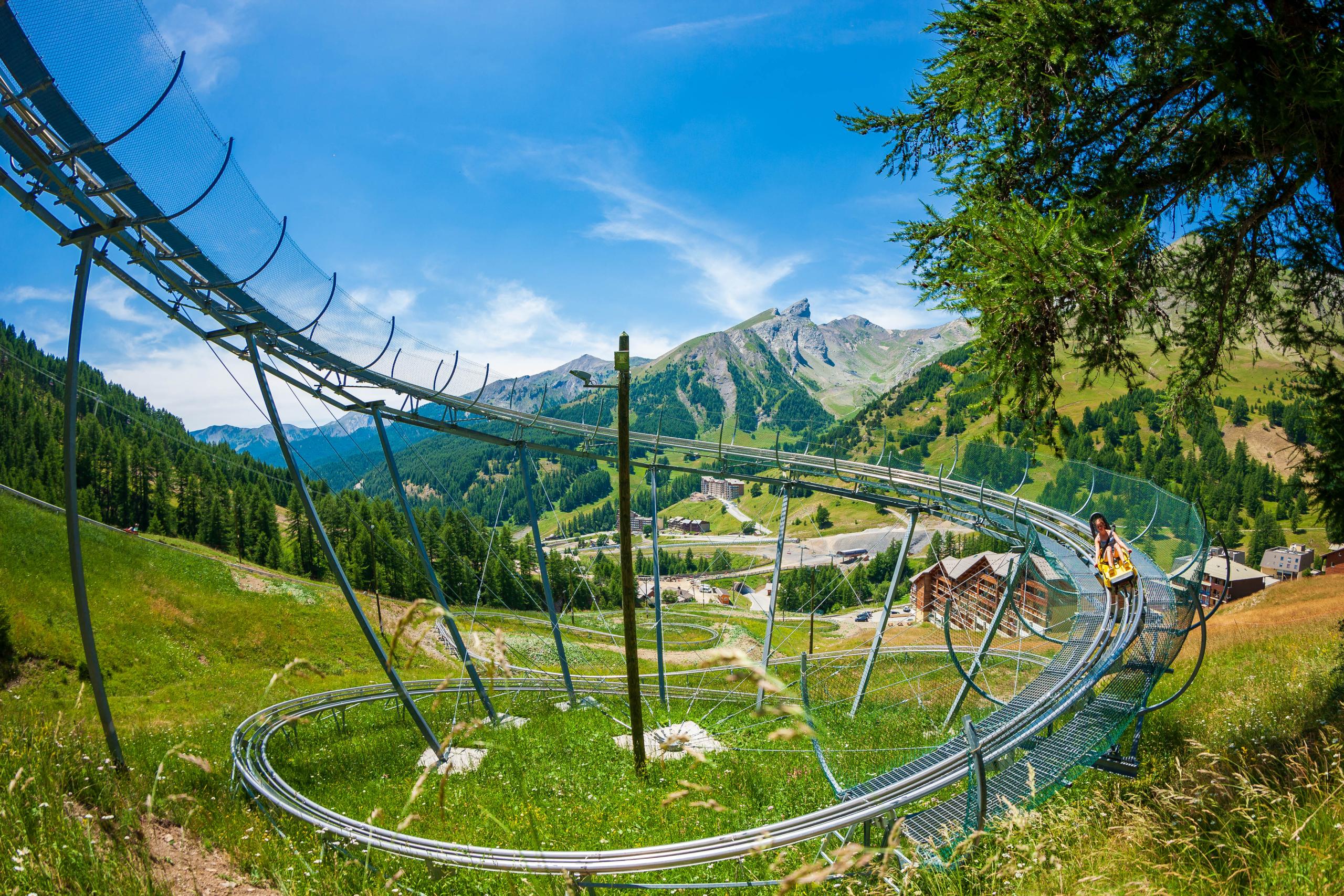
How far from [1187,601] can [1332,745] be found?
→ 304cm

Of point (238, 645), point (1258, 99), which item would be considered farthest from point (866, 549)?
point (1258, 99)

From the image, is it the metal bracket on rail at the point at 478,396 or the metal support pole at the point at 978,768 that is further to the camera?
the metal bracket on rail at the point at 478,396

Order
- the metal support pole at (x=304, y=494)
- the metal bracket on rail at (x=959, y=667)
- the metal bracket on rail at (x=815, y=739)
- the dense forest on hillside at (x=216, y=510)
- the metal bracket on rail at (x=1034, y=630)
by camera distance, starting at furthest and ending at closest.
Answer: the dense forest on hillside at (x=216, y=510) < the metal support pole at (x=304, y=494) < the metal bracket on rail at (x=1034, y=630) < the metal bracket on rail at (x=959, y=667) < the metal bracket on rail at (x=815, y=739)

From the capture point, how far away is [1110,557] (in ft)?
31.8

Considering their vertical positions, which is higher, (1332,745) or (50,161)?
(50,161)

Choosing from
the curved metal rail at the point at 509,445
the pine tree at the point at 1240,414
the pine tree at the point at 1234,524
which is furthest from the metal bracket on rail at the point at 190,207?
the pine tree at the point at 1240,414

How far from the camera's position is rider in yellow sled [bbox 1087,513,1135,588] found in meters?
9.34

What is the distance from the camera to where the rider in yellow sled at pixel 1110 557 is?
9.34 meters

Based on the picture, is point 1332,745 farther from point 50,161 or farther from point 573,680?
point 573,680

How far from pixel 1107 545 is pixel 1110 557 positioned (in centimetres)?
18

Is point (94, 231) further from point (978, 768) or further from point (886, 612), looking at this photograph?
point (886, 612)

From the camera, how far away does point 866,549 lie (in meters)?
140

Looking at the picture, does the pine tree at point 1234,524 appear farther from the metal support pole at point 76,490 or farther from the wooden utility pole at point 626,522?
the metal support pole at point 76,490

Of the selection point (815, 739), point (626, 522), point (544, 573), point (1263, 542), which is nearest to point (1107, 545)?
point (626, 522)
